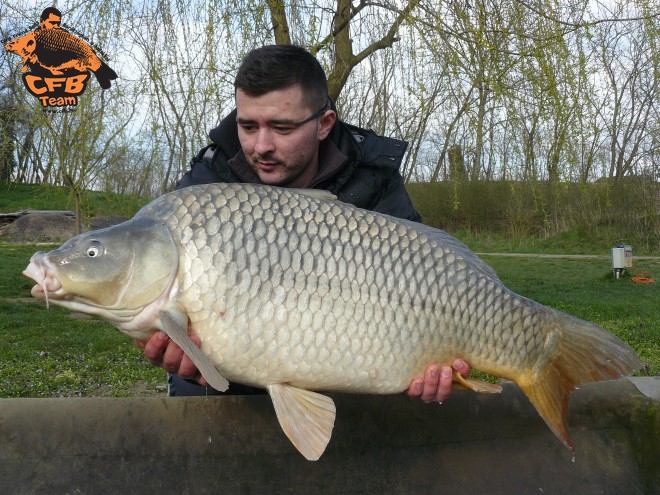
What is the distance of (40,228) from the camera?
14.5 meters

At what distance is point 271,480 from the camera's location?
1573 mm

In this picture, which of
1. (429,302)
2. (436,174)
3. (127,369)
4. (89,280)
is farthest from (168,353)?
(436,174)

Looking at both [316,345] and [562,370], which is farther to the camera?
[562,370]

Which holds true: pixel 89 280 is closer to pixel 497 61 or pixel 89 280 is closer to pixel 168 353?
pixel 168 353

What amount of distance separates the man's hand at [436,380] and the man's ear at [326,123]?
0.83 meters

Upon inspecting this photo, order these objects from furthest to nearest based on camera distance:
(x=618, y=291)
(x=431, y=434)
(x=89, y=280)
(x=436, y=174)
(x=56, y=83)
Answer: (x=436, y=174) → (x=618, y=291) → (x=56, y=83) → (x=431, y=434) → (x=89, y=280)

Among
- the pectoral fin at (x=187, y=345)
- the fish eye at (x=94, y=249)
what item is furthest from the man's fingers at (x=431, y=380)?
the fish eye at (x=94, y=249)

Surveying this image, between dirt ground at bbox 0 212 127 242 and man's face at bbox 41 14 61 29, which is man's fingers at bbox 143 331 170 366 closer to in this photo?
man's face at bbox 41 14 61 29

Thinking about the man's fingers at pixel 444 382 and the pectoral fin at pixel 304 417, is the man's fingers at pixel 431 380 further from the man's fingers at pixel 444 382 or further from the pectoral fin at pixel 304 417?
the pectoral fin at pixel 304 417

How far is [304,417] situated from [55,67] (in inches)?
211

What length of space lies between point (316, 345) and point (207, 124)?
302cm

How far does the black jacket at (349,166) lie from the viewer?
2.00m

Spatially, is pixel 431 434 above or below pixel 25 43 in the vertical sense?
below

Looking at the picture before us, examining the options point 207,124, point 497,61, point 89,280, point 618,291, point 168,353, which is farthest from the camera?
point 618,291
